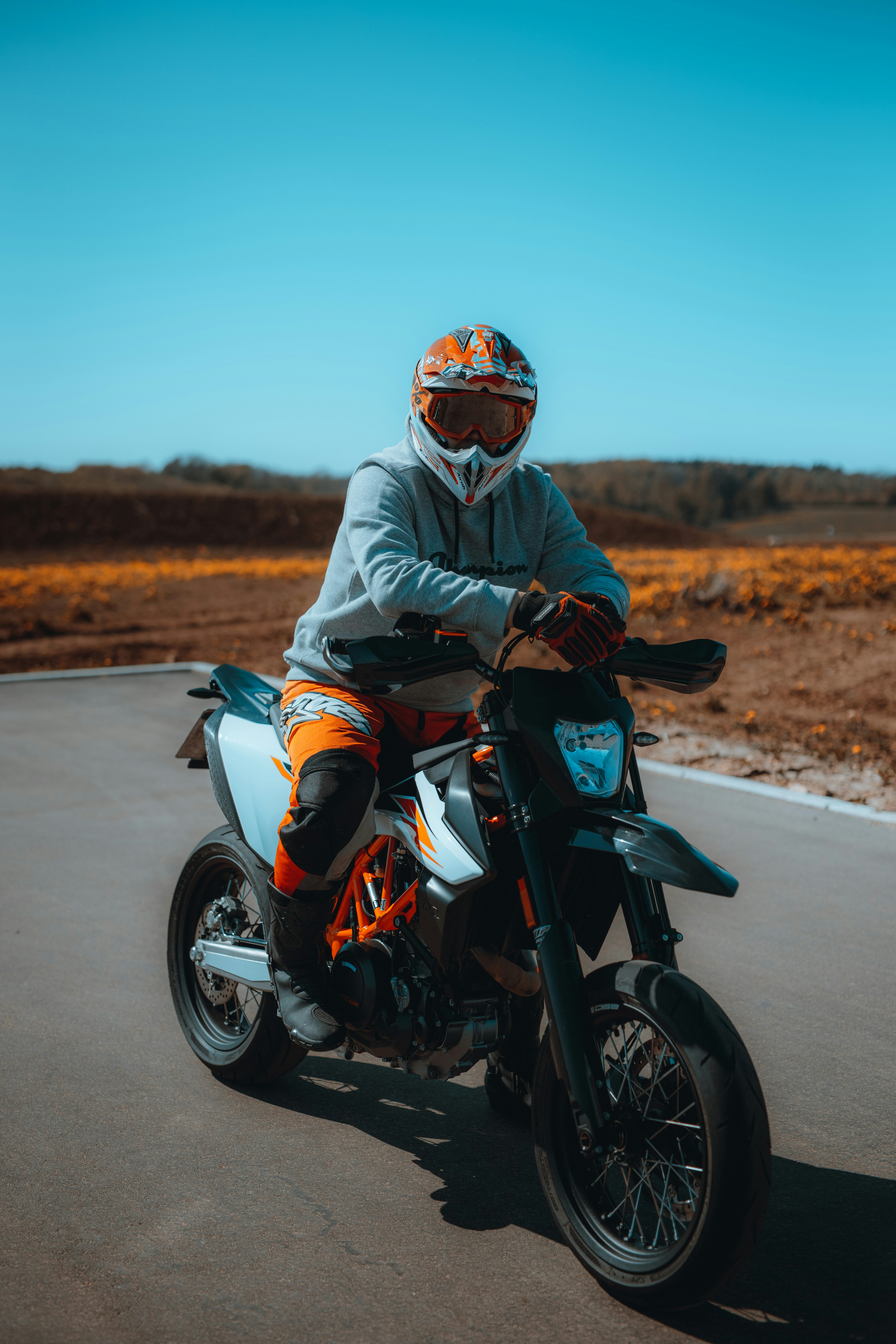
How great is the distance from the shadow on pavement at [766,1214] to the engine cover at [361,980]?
53cm

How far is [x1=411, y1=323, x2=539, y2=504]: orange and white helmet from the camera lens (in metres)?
2.88

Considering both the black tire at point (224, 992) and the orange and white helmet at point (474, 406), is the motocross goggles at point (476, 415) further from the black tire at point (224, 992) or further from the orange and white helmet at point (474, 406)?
the black tire at point (224, 992)

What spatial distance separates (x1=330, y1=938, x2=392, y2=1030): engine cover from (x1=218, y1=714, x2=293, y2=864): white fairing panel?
1.20 feet

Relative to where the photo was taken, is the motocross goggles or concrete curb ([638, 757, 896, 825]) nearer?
the motocross goggles

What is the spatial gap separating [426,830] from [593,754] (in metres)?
0.48

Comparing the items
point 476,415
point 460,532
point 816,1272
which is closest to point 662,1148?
point 816,1272

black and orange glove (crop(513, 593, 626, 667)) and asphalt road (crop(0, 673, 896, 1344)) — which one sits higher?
black and orange glove (crop(513, 593, 626, 667))

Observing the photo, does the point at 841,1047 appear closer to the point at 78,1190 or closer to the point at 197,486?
the point at 78,1190

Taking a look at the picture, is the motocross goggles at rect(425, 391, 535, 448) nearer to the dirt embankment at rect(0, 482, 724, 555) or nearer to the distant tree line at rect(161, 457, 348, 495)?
the dirt embankment at rect(0, 482, 724, 555)

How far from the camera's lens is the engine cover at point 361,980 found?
277 centimetres

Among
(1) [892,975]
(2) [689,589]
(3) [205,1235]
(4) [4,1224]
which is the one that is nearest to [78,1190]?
(4) [4,1224]

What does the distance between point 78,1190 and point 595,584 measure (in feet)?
6.90

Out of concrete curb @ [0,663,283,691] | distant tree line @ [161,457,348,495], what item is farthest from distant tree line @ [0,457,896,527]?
concrete curb @ [0,663,283,691]

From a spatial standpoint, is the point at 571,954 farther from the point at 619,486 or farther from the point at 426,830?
the point at 619,486
